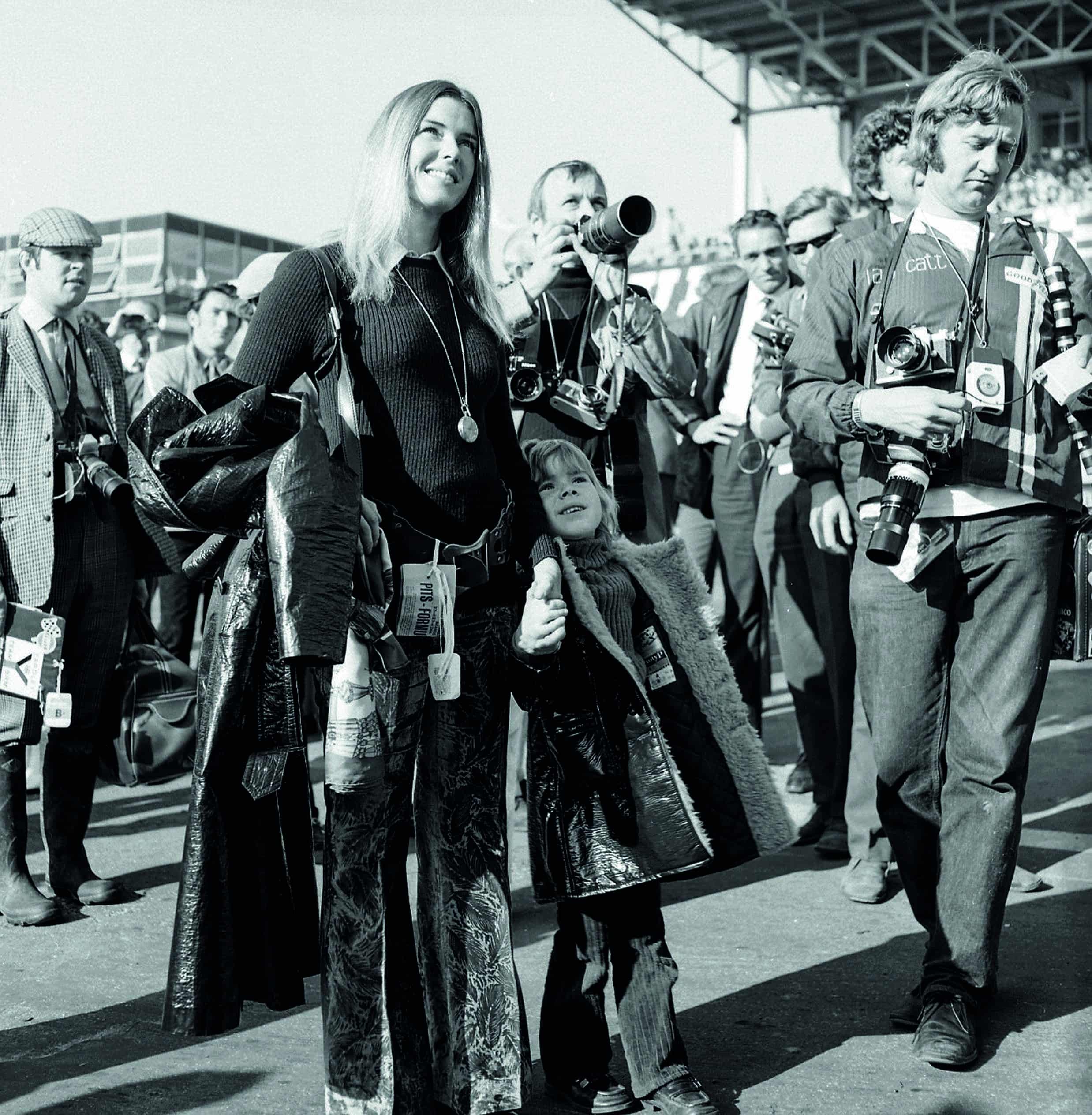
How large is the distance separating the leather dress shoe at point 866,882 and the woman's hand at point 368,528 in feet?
8.43

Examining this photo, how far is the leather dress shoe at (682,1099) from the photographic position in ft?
9.60

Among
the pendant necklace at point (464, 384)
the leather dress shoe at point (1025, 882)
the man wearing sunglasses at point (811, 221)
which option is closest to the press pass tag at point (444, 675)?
the pendant necklace at point (464, 384)

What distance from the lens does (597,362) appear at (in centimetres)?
459

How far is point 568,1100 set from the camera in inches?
120

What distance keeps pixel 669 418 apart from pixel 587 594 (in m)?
3.22

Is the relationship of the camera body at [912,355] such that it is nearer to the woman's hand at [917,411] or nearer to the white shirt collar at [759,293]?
the woman's hand at [917,411]

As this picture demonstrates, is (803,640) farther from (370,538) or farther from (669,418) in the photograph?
(370,538)

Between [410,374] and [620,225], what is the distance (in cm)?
132

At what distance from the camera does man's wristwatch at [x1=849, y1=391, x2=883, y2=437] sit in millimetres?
3336

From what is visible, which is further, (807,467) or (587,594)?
(807,467)

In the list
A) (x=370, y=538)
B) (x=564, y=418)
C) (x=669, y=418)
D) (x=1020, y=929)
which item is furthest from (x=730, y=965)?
(x=669, y=418)

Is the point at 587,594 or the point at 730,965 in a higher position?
the point at 587,594

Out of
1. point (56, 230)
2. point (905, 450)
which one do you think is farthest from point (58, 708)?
point (905, 450)

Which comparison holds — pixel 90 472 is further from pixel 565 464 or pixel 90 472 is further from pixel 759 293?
pixel 759 293
